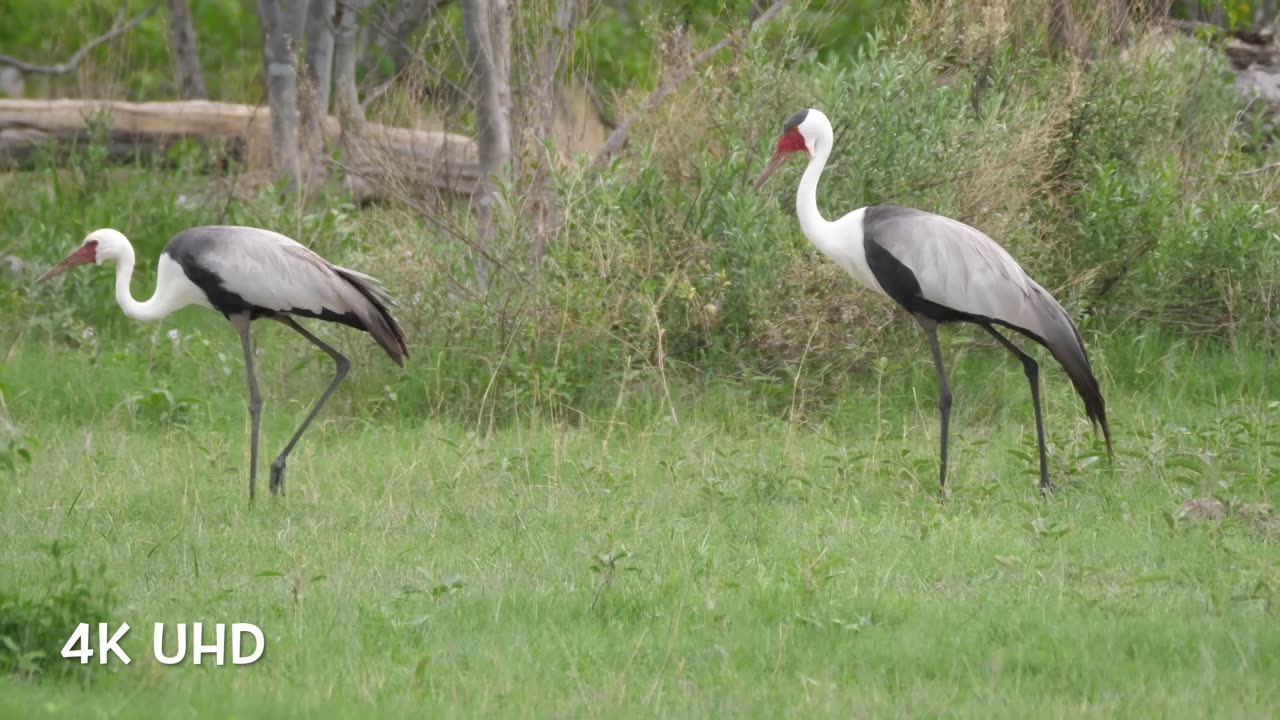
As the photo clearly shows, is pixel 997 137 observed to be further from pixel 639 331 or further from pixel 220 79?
pixel 220 79

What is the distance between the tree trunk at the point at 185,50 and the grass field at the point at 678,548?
7.75m

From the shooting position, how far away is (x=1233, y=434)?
7.23 m

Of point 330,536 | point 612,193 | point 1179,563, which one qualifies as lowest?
point 330,536

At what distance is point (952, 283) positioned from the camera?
733cm

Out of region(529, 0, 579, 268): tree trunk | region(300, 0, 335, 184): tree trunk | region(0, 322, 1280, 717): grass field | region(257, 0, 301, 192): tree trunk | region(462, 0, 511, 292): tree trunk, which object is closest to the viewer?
region(0, 322, 1280, 717): grass field

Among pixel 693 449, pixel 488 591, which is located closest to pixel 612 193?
pixel 693 449

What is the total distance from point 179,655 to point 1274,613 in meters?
3.31

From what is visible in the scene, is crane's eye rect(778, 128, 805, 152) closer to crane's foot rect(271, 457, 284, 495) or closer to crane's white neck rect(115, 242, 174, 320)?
crane's foot rect(271, 457, 284, 495)

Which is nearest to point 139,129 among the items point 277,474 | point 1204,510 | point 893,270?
point 277,474

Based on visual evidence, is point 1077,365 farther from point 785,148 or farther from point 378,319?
point 378,319

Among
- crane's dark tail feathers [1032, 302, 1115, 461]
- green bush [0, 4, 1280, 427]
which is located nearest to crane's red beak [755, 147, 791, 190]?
green bush [0, 4, 1280, 427]

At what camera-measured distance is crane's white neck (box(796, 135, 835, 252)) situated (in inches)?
303

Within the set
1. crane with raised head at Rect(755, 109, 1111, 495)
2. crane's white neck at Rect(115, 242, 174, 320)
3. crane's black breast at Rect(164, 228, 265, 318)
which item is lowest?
crane's white neck at Rect(115, 242, 174, 320)

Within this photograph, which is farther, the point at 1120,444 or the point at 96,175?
the point at 96,175
